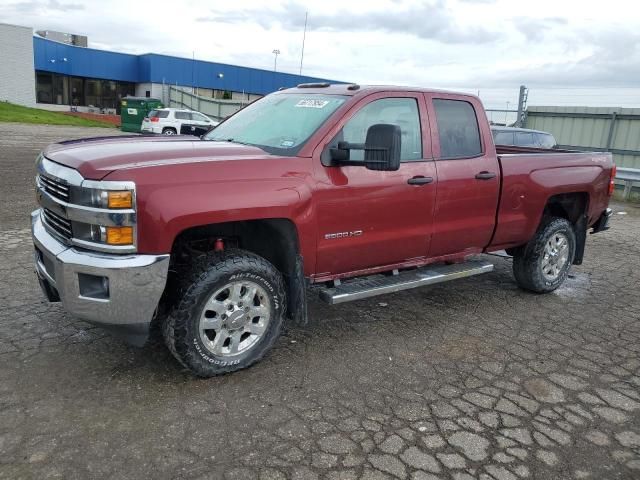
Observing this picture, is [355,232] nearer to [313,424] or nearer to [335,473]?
[313,424]

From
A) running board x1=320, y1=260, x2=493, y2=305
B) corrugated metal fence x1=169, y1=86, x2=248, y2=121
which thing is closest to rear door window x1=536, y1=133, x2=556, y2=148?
running board x1=320, y1=260, x2=493, y2=305

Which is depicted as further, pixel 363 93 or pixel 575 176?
pixel 575 176

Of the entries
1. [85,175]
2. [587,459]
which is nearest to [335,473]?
[587,459]

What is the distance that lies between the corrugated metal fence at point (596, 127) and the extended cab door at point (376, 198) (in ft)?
40.0

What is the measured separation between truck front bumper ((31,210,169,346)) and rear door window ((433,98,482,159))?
2.65m

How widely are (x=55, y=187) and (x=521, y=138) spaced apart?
32.4 feet

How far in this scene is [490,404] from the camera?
3570 millimetres

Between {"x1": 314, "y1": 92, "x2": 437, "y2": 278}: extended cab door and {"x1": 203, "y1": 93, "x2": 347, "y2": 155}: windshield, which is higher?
{"x1": 203, "y1": 93, "x2": 347, "y2": 155}: windshield

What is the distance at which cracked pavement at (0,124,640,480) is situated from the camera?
2896 millimetres

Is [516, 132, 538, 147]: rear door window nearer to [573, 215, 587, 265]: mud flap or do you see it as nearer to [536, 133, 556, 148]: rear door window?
[536, 133, 556, 148]: rear door window

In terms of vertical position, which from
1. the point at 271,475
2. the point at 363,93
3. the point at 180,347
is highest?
the point at 363,93

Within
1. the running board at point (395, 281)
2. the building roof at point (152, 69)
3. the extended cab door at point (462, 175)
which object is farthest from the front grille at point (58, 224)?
the building roof at point (152, 69)

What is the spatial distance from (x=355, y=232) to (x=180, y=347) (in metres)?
1.50

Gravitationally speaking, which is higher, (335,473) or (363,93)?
(363,93)
